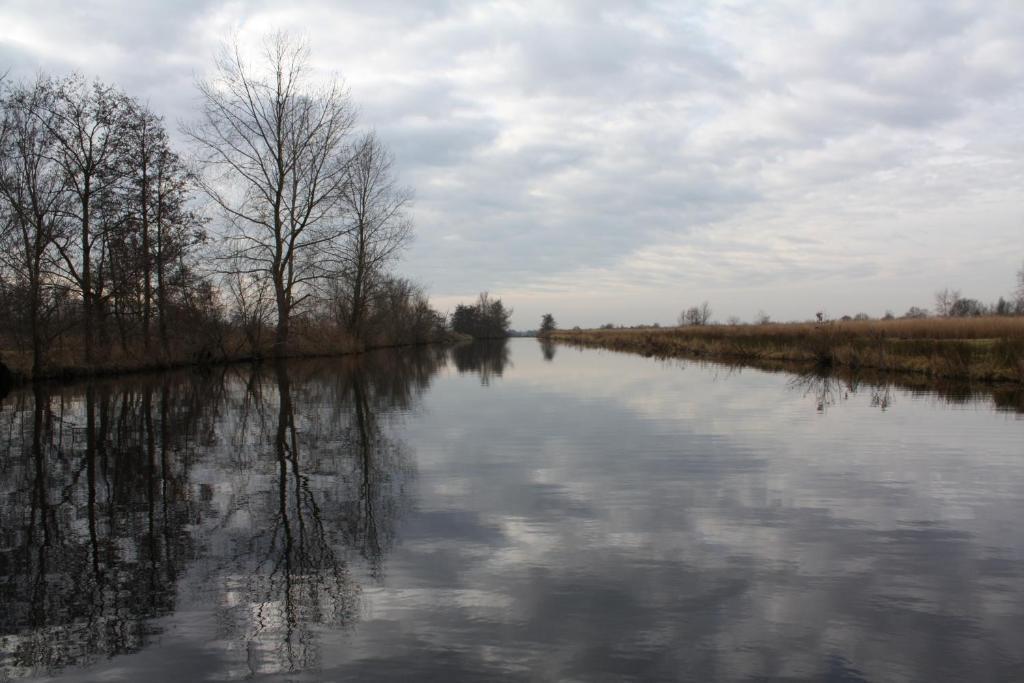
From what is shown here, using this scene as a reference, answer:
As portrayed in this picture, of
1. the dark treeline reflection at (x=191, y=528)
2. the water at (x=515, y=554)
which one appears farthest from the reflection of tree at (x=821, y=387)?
the dark treeline reflection at (x=191, y=528)

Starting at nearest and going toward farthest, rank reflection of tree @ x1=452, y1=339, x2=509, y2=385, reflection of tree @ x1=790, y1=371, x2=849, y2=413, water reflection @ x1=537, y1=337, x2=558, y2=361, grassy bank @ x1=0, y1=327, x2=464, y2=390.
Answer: reflection of tree @ x1=790, y1=371, x2=849, y2=413 < grassy bank @ x1=0, y1=327, x2=464, y2=390 < reflection of tree @ x1=452, y1=339, x2=509, y2=385 < water reflection @ x1=537, y1=337, x2=558, y2=361

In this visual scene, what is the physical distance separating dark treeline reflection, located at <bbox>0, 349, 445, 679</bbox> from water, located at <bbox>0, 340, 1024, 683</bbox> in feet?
0.09

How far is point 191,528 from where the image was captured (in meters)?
5.59

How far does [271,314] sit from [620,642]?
3365 centimetres

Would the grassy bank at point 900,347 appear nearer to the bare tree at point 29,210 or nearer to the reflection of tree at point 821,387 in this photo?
the reflection of tree at point 821,387

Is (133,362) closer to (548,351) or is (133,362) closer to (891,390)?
(891,390)

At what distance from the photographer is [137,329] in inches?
1090

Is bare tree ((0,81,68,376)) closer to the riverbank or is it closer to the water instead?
the riverbank

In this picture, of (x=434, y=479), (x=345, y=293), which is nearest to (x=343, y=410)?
(x=434, y=479)

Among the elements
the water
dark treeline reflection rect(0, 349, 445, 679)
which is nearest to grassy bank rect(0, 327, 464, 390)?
dark treeline reflection rect(0, 349, 445, 679)

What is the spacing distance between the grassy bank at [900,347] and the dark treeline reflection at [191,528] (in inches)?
669

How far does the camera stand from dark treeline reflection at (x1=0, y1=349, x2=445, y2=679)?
377 centimetres

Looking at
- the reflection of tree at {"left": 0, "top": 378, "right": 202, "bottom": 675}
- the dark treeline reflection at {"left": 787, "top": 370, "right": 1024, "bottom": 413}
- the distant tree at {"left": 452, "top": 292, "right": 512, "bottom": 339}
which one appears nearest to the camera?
the reflection of tree at {"left": 0, "top": 378, "right": 202, "bottom": 675}

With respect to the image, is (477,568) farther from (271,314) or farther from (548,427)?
(271,314)
